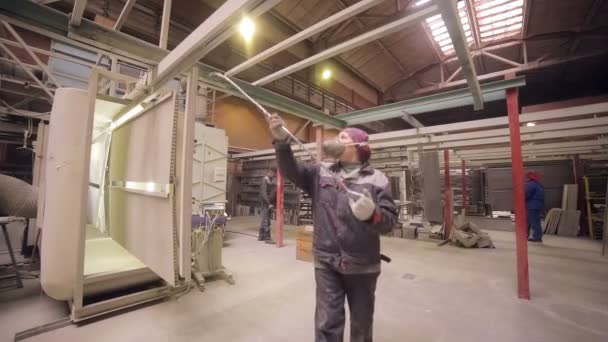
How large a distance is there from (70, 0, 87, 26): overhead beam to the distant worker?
179 inches

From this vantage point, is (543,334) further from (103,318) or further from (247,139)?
(247,139)

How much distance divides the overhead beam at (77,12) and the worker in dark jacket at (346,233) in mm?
1376

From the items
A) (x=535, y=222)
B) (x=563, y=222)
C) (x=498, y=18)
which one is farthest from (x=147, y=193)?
(x=563, y=222)

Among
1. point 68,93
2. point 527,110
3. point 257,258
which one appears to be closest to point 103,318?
point 68,93

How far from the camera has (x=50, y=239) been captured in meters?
2.01

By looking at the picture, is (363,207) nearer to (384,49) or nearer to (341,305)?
(341,305)

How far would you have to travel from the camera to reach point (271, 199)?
6.02 m

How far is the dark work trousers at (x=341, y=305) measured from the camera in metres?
1.47

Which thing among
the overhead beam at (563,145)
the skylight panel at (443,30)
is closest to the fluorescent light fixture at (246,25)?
the overhead beam at (563,145)

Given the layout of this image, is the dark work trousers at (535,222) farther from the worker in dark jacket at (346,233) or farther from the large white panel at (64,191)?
the large white panel at (64,191)

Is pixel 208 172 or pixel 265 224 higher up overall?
pixel 208 172

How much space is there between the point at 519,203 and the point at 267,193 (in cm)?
452

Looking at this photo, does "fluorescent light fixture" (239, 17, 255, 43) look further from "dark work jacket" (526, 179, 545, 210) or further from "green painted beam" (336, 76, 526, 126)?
"dark work jacket" (526, 179, 545, 210)

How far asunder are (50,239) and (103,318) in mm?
905
